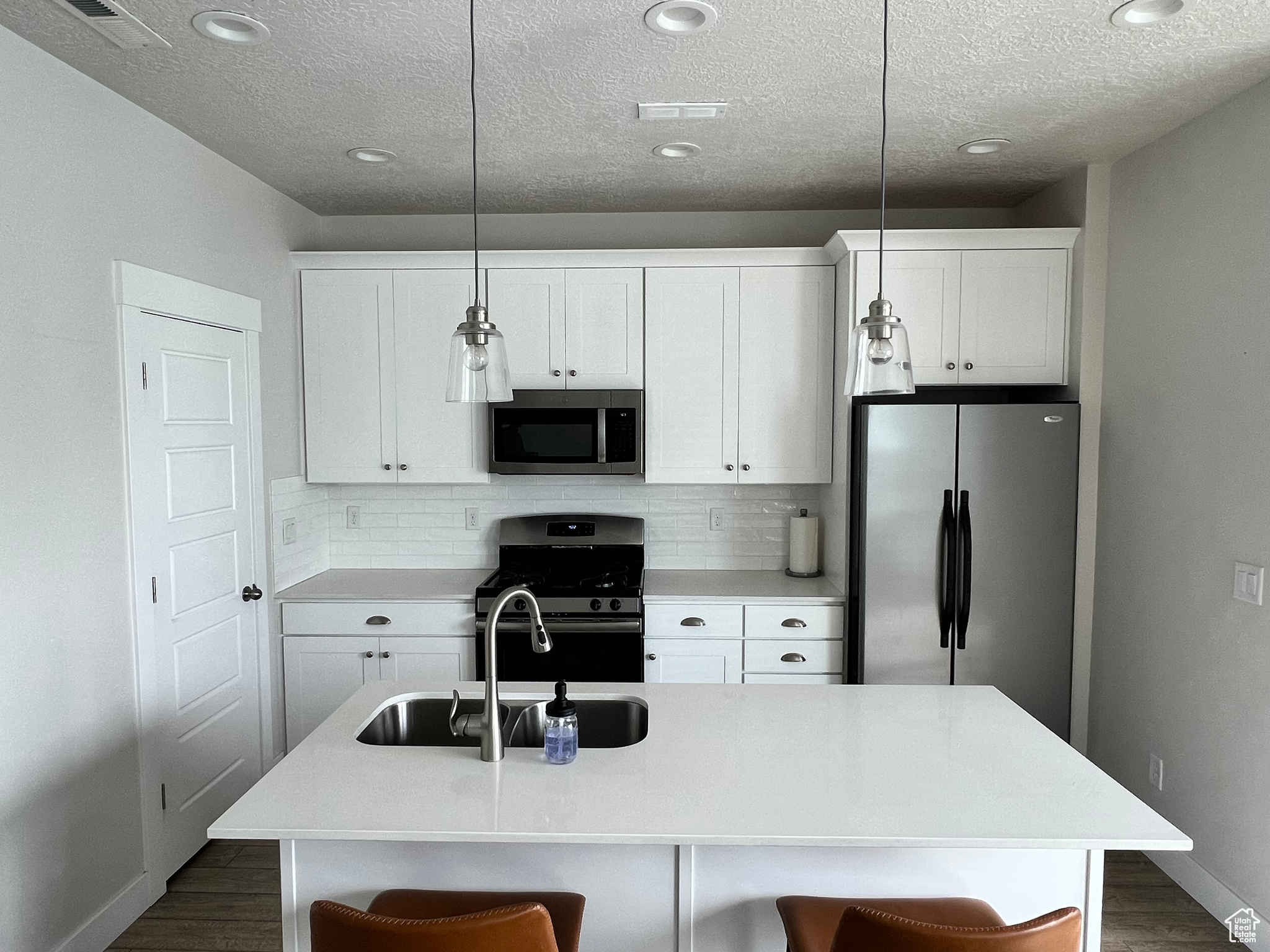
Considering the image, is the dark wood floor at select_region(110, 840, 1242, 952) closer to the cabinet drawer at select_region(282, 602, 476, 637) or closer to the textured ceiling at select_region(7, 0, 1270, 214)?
the cabinet drawer at select_region(282, 602, 476, 637)

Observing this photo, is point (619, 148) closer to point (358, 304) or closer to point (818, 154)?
point (818, 154)

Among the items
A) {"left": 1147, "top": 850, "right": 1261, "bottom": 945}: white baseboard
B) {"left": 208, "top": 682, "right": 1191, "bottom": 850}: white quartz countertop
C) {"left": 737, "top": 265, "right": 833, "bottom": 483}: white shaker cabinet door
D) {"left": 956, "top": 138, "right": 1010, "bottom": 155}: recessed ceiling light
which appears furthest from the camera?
{"left": 737, "top": 265, "right": 833, "bottom": 483}: white shaker cabinet door

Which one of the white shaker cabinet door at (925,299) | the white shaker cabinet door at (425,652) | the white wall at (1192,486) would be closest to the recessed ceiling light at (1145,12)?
the white wall at (1192,486)

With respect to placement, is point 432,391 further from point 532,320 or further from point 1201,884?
point 1201,884

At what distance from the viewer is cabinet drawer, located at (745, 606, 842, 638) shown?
140 inches

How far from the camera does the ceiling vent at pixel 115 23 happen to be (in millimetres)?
2004

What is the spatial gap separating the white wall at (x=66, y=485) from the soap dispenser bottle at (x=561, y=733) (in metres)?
1.47

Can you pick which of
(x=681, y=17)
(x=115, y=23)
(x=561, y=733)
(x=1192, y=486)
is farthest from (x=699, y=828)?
(x=115, y=23)

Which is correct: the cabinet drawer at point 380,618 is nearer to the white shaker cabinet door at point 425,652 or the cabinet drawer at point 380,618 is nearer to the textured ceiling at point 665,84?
the white shaker cabinet door at point 425,652

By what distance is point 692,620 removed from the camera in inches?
142

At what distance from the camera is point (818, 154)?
321cm

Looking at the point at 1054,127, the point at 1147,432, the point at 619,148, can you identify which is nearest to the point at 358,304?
the point at 619,148

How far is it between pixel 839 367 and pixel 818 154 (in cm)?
91

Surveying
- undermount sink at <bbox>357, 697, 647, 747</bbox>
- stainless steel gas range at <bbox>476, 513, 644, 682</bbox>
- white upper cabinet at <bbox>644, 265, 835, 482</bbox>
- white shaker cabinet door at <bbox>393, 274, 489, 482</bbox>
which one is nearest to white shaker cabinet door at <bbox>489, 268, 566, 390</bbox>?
white shaker cabinet door at <bbox>393, 274, 489, 482</bbox>
